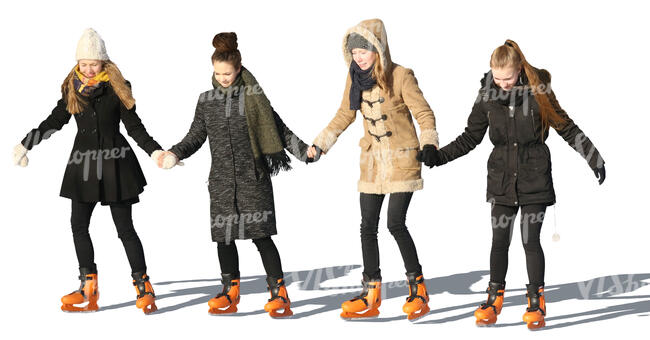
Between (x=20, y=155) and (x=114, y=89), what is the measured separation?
43.7 inches

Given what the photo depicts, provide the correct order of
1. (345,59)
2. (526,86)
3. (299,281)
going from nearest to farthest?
(526,86)
(345,59)
(299,281)

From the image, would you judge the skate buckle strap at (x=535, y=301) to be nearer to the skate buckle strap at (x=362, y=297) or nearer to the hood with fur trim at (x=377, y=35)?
the skate buckle strap at (x=362, y=297)

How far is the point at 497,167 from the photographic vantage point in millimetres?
9812

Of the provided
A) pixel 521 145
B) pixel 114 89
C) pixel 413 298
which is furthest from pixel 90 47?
pixel 521 145

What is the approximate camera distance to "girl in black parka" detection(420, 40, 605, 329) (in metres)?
9.62

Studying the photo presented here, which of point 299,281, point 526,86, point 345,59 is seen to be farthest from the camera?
point 299,281

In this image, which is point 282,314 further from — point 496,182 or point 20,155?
point 20,155

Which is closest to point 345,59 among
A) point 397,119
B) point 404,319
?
point 397,119

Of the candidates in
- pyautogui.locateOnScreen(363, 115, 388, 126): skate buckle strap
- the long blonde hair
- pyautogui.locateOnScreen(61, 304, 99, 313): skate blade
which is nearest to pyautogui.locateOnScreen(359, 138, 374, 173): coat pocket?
pyautogui.locateOnScreen(363, 115, 388, 126): skate buckle strap

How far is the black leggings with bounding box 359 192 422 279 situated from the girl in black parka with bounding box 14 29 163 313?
5.97 ft

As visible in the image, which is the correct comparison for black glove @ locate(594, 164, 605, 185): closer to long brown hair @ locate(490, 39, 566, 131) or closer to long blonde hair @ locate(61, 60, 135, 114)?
long brown hair @ locate(490, 39, 566, 131)

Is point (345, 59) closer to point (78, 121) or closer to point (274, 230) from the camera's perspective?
point (274, 230)

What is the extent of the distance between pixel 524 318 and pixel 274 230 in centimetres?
216

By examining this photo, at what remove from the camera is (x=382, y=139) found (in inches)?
399
